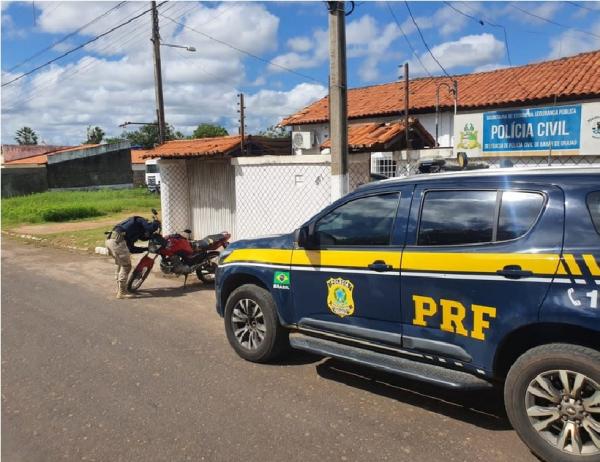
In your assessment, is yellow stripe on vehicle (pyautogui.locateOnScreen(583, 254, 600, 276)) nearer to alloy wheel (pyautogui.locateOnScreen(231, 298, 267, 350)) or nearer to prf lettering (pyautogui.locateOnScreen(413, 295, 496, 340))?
prf lettering (pyautogui.locateOnScreen(413, 295, 496, 340))

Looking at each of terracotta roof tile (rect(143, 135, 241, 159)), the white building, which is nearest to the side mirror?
the white building

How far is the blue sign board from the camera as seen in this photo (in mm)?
7180

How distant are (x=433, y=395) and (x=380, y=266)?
115cm

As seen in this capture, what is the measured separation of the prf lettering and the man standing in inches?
205

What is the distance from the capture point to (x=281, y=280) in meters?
4.64

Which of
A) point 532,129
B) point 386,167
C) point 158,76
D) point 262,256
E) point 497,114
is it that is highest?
point 158,76

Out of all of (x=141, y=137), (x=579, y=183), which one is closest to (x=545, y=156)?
(x=579, y=183)

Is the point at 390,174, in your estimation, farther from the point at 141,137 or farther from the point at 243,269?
the point at 141,137

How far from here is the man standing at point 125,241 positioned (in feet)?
25.4

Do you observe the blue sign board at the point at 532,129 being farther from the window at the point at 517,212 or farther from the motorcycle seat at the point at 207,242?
the motorcycle seat at the point at 207,242

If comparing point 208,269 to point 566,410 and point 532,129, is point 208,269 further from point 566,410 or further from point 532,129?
point 566,410

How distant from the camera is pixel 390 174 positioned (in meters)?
9.00

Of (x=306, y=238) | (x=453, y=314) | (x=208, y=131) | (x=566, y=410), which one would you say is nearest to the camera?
(x=566, y=410)

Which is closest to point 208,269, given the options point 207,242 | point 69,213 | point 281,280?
point 207,242
